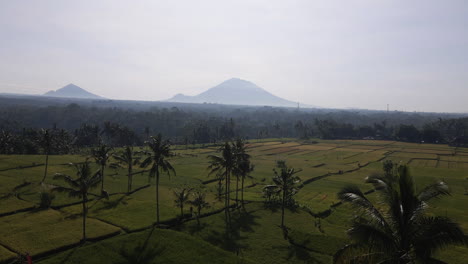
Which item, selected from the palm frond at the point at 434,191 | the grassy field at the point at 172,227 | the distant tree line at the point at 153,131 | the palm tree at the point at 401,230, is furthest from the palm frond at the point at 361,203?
the distant tree line at the point at 153,131

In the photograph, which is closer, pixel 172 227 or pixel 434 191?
pixel 434 191

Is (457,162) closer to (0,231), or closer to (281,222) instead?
(281,222)

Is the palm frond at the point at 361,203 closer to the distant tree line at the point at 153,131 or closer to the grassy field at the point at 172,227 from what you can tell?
the grassy field at the point at 172,227

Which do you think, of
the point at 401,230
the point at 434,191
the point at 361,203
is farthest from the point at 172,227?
the point at 434,191

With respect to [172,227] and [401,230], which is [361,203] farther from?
[172,227]

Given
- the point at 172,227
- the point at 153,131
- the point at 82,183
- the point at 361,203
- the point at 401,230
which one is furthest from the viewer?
the point at 153,131

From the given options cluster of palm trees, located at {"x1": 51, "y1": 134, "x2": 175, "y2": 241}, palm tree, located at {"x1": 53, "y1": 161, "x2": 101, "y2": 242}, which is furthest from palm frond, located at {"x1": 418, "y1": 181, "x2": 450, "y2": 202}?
palm tree, located at {"x1": 53, "y1": 161, "x2": 101, "y2": 242}

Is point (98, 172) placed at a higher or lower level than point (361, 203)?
lower

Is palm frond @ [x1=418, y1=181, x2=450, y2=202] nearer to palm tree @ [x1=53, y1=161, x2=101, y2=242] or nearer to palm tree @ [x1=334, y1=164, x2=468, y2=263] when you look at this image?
palm tree @ [x1=334, y1=164, x2=468, y2=263]
